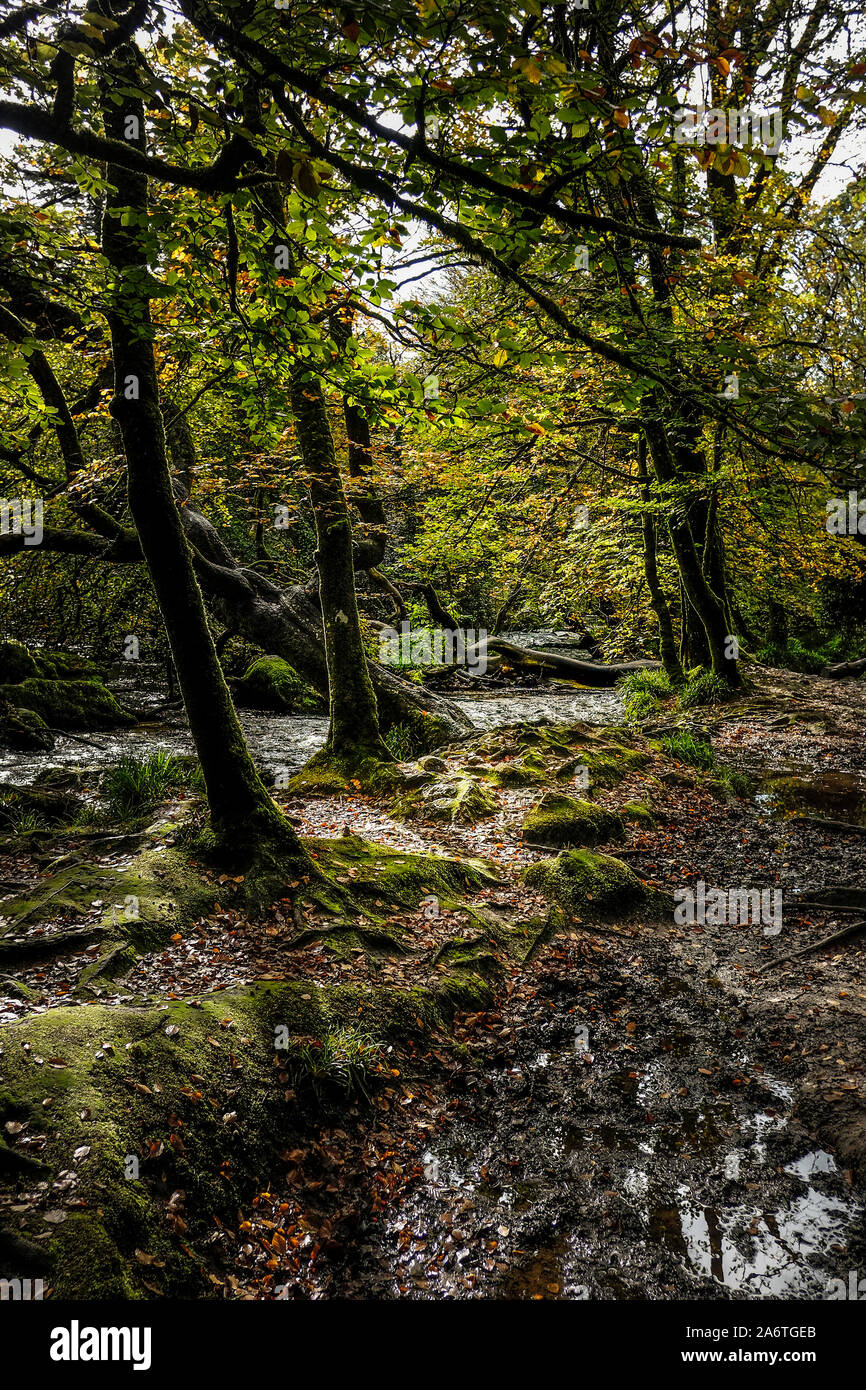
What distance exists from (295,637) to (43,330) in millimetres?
5967

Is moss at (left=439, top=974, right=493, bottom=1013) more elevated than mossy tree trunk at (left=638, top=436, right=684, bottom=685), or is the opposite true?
mossy tree trunk at (left=638, top=436, right=684, bottom=685)

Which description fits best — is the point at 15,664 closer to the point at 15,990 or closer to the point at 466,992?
the point at 15,990

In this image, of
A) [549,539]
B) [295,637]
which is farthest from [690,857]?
[549,539]

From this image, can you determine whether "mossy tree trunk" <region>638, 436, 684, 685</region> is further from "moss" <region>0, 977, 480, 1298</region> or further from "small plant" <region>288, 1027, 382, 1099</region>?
"moss" <region>0, 977, 480, 1298</region>

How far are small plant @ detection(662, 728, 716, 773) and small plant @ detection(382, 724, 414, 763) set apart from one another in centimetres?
448

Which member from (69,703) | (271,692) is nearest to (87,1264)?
(69,703)

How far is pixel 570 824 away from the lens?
26.1ft

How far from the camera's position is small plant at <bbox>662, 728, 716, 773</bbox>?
10.8 metres

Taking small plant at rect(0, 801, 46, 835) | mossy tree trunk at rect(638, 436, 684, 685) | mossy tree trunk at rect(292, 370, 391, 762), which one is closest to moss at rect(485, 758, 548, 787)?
mossy tree trunk at rect(292, 370, 391, 762)

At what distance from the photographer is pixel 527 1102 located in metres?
4.27

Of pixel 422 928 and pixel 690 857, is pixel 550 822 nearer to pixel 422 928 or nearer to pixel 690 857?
pixel 690 857

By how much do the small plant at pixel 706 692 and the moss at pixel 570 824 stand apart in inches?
283

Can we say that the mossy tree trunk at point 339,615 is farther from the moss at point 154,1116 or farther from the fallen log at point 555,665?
the fallen log at point 555,665

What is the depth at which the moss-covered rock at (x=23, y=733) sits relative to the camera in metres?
10.6
